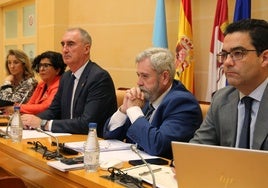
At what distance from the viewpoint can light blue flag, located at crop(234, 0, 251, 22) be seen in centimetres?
334

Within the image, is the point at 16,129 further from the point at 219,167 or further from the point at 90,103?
the point at 219,167

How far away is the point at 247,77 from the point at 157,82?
783mm

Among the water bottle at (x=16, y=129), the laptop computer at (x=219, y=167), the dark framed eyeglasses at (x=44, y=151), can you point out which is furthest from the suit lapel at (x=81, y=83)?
the laptop computer at (x=219, y=167)

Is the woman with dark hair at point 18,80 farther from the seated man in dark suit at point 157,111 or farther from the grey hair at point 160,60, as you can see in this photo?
the grey hair at point 160,60

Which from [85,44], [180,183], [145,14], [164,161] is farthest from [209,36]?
[180,183]

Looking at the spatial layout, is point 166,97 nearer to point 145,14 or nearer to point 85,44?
point 85,44

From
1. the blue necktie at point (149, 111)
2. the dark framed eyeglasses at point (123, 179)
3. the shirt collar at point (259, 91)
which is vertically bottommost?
the dark framed eyeglasses at point (123, 179)

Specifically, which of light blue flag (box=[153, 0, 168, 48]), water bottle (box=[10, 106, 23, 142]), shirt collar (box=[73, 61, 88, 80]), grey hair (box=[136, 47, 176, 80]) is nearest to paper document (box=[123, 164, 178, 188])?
grey hair (box=[136, 47, 176, 80])

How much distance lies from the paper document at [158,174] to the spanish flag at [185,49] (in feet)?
6.90

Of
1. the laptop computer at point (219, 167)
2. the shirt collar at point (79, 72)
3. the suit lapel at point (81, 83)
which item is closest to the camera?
the laptop computer at point (219, 167)

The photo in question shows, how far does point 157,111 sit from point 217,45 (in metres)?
1.49

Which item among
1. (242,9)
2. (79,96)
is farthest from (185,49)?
(79,96)

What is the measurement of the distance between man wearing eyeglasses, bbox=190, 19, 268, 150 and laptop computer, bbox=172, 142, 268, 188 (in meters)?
0.51

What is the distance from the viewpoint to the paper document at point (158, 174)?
1527 millimetres
